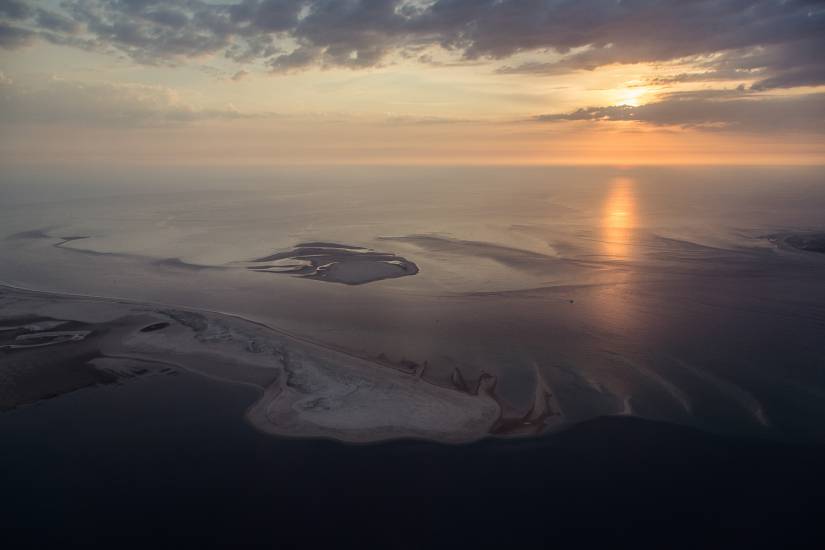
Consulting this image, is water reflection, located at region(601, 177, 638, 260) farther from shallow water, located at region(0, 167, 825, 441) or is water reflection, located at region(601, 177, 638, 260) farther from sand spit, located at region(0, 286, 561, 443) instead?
sand spit, located at region(0, 286, 561, 443)

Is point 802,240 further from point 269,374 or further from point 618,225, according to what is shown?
point 269,374

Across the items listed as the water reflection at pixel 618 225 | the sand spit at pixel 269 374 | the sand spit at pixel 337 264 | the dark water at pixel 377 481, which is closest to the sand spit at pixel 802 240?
the water reflection at pixel 618 225

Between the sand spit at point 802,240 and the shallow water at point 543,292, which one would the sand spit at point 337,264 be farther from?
the sand spit at point 802,240

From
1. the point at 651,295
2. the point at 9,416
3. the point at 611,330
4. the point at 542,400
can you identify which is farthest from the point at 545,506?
the point at 651,295

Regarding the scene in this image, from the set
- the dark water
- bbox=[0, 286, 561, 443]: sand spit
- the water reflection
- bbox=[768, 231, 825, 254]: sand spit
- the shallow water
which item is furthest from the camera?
the water reflection

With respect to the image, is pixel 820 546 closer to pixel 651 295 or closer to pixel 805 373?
pixel 805 373

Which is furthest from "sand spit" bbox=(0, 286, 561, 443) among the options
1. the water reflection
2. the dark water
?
the water reflection
